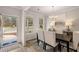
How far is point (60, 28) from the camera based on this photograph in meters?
3.31

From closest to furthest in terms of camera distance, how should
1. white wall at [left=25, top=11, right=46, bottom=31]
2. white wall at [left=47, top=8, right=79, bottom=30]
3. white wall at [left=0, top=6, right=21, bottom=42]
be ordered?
white wall at [left=0, top=6, right=21, bottom=42], white wall at [left=25, top=11, right=46, bottom=31], white wall at [left=47, top=8, right=79, bottom=30]

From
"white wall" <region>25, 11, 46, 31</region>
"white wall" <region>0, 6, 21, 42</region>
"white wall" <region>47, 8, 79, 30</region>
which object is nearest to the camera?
"white wall" <region>0, 6, 21, 42</region>

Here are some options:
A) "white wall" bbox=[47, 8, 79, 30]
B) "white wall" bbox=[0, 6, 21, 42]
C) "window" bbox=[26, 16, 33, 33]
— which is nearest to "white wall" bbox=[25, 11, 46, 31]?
"window" bbox=[26, 16, 33, 33]

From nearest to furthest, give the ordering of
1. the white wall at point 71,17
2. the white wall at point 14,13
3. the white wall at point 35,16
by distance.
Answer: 1. the white wall at point 14,13
2. the white wall at point 35,16
3. the white wall at point 71,17

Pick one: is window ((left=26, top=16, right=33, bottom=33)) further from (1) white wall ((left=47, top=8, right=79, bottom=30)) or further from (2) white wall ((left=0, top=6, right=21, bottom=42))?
(1) white wall ((left=47, top=8, right=79, bottom=30))

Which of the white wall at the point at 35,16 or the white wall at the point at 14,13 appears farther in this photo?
the white wall at the point at 35,16

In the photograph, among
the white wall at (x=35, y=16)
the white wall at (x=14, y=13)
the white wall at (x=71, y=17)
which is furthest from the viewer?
the white wall at (x=71, y=17)

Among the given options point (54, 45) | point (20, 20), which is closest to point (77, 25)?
point (54, 45)

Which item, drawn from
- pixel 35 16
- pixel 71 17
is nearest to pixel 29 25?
pixel 35 16

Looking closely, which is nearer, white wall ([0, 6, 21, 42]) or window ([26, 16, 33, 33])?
white wall ([0, 6, 21, 42])

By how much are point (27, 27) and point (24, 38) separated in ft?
1.37

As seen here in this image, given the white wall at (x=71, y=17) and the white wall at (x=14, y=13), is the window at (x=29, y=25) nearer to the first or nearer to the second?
the white wall at (x=14, y=13)

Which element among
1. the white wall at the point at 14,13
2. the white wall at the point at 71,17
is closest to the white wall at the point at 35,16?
the white wall at the point at 14,13
